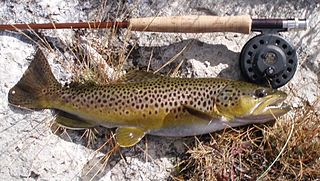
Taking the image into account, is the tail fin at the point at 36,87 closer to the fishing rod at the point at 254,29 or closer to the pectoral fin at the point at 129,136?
the fishing rod at the point at 254,29

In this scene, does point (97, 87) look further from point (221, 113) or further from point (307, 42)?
point (307, 42)

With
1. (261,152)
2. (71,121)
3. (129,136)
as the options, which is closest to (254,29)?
(261,152)

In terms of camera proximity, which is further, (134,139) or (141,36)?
(141,36)

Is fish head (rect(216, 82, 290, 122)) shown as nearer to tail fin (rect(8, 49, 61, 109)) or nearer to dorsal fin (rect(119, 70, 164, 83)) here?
dorsal fin (rect(119, 70, 164, 83))

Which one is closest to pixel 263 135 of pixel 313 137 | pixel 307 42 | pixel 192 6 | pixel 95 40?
pixel 313 137

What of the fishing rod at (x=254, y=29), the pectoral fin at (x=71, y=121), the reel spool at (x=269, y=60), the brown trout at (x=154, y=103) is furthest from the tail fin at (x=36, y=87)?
the reel spool at (x=269, y=60)

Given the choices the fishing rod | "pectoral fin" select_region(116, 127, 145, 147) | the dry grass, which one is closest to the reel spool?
the fishing rod
